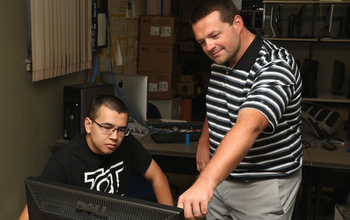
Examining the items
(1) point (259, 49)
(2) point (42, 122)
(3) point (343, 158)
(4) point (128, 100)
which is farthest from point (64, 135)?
(3) point (343, 158)

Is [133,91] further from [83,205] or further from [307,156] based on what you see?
[83,205]

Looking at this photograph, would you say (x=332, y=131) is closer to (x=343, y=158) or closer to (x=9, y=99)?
(x=343, y=158)

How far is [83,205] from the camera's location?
71 centimetres

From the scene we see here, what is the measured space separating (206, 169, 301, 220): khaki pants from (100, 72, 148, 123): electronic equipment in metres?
1.28

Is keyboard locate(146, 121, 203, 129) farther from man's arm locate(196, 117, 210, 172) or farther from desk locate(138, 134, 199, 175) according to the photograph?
man's arm locate(196, 117, 210, 172)

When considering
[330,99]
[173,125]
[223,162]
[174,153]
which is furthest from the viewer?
[330,99]

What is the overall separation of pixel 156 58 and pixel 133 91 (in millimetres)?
1606

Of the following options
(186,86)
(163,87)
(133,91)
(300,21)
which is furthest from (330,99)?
(133,91)

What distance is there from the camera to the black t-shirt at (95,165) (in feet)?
4.36

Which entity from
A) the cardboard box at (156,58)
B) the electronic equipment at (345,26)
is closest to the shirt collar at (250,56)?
the cardboard box at (156,58)

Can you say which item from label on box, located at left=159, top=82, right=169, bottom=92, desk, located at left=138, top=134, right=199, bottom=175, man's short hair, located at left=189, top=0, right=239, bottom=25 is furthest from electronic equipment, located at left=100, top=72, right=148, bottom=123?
label on box, located at left=159, top=82, right=169, bottom=92

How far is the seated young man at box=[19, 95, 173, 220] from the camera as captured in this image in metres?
1.36

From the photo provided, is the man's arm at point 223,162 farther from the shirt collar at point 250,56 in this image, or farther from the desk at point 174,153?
the desk at point 174,153

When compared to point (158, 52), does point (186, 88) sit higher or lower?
lower
